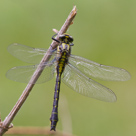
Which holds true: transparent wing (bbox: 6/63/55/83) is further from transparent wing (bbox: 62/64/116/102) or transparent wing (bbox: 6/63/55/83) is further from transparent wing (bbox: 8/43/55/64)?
transparent wing (bbox: 62/64/116/102)

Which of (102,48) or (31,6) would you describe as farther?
(31,6)

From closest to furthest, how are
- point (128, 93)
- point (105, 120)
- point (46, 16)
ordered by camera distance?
point (105, 120) < point (128, 93) < point (46, 16)

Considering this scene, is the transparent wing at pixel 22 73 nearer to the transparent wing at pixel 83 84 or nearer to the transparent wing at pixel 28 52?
the transparent wing at pixel 28 52

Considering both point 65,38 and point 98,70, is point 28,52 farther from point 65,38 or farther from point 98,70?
point 98,70

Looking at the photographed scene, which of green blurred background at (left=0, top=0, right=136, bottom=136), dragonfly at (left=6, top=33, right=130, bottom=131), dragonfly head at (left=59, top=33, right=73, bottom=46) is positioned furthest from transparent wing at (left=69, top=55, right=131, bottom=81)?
green blurred background at (left=0, top=0, right=136, bottom=136)

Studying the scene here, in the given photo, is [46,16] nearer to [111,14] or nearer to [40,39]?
[40,39]

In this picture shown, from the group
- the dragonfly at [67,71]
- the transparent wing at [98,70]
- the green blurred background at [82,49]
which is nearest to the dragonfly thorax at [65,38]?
the dragonfly at [67,71]

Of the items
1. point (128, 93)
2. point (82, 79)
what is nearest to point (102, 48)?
point (128, 93)
